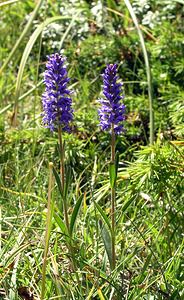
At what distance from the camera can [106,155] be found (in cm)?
304

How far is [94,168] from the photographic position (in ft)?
9.22

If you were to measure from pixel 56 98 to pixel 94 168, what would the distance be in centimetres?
91

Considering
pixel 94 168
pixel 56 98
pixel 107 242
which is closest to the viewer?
pixel 56 98

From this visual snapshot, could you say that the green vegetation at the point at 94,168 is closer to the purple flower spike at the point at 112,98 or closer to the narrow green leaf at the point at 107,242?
the narrow green leaf at the point at 107,242

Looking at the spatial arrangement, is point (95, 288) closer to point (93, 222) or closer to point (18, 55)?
point (93, 222)

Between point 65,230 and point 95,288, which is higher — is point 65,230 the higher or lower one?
the higher one

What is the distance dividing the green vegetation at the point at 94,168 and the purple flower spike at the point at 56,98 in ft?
0.48

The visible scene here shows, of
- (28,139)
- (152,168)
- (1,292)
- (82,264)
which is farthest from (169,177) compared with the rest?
(28,139)

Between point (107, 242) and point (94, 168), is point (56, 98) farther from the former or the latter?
point (94, 168)

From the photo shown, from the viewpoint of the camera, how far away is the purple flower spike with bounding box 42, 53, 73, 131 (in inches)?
75.4

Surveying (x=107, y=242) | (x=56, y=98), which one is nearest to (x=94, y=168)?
(x=107, y=242)

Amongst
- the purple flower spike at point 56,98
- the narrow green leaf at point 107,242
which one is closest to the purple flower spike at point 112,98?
the purple flower spike at point 56,98

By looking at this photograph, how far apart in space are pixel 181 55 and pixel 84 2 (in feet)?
3.27

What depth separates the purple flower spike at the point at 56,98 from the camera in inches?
75.4
